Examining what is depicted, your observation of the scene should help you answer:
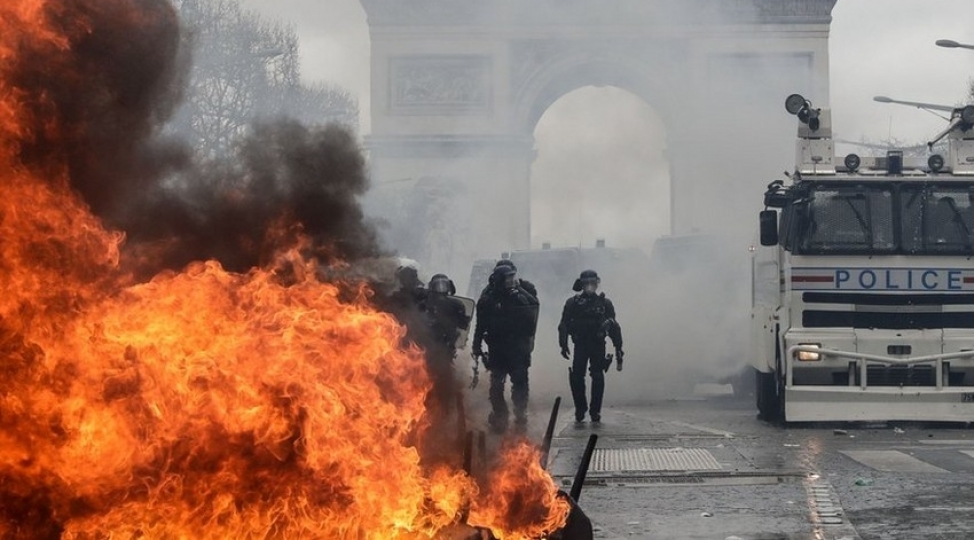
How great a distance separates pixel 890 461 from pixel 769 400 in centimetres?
406

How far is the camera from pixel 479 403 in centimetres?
1580

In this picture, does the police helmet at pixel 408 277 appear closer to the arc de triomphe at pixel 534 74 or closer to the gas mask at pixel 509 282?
the gas mask at pixel 509 282

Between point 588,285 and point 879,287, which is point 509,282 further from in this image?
point 879,287

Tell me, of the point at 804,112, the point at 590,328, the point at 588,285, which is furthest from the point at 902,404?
the point at 588,285

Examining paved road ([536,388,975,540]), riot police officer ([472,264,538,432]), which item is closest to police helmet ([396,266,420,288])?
riot police officer ([472,264,538,432])

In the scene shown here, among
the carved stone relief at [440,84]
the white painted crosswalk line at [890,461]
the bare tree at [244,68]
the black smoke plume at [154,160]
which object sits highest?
the carved stone relief at [440,84]

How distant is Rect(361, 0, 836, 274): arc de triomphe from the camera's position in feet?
163

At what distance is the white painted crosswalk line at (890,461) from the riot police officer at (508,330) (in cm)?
324

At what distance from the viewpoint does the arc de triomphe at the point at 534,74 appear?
163ft

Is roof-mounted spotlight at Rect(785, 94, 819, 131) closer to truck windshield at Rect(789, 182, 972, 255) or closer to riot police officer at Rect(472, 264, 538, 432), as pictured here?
truck windshield at Rect(789, 182, 972, 255)

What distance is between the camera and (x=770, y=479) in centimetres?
1163

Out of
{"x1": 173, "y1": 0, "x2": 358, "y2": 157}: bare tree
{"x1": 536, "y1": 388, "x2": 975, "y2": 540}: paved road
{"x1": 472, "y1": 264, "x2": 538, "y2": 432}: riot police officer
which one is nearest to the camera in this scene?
{"x1": 536, "y1": 388, "x2": 975, "y2": 540}: paved road

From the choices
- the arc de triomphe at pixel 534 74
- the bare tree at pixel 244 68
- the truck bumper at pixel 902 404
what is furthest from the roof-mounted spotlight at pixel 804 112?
the arc de triomphe at pixel 534 74

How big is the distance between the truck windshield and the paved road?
1.72m
